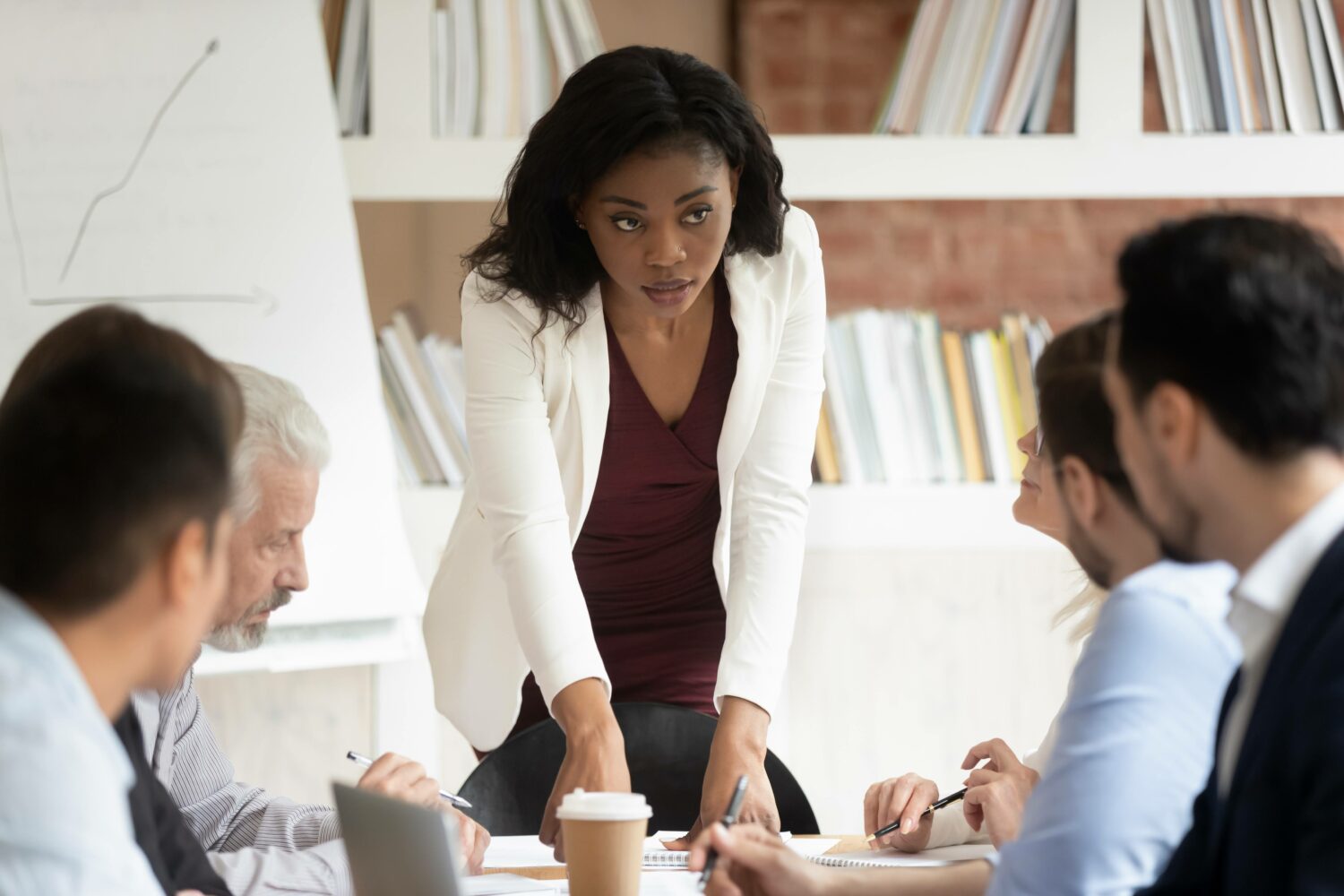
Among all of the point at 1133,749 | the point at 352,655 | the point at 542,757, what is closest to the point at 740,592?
the point at 542,757

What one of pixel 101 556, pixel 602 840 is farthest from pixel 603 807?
pixel 101 556

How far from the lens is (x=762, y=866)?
112 centimetres

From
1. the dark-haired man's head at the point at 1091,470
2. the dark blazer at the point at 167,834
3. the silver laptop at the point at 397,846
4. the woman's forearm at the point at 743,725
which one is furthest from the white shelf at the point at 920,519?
the silver laptop at the point at 397,846

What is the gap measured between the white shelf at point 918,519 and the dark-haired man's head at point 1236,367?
1809mm

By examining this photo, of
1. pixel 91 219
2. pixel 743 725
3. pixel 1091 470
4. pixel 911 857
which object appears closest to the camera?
pixel 1091 470

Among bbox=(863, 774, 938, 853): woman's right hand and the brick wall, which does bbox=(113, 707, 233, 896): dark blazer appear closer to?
bbox=(863, 774, 938, 853): woman's right hand

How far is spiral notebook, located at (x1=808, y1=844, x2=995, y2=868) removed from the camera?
140 cm

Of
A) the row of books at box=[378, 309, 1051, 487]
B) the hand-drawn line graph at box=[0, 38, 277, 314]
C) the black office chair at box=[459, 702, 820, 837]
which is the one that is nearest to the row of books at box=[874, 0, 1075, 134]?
the row of books at box=[378, 309, 1051, 487]

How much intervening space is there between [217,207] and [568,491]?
1.12 m

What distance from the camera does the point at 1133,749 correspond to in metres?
0.92

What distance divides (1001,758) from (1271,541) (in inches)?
26.2

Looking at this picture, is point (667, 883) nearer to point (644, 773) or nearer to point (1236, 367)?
point (644, 773)

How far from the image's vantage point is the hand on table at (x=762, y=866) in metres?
1.12

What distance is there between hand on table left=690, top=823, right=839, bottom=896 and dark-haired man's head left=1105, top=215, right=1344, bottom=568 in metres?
0.41
